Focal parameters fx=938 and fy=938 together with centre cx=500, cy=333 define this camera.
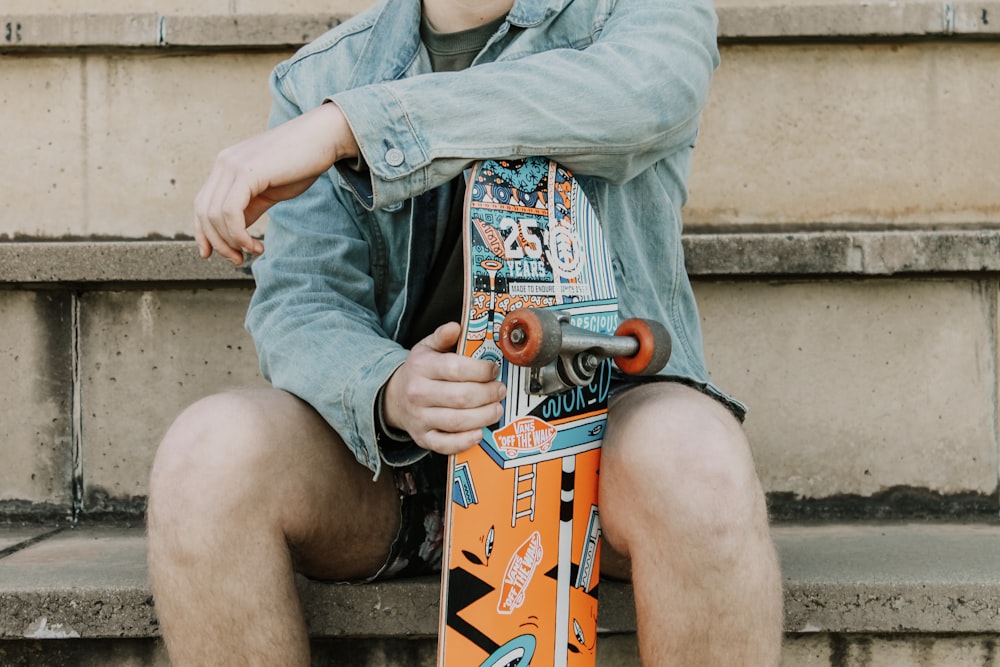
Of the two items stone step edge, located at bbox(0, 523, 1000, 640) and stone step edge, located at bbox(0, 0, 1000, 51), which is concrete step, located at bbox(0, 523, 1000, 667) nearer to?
stone step edge, located at bbox(0, 523, 1000, 640)

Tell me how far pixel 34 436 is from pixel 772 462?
1.27 meters

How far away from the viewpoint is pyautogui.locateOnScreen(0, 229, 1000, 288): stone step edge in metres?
1.54

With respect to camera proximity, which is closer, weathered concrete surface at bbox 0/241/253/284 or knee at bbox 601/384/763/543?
knee at bbox 601/384/763/543

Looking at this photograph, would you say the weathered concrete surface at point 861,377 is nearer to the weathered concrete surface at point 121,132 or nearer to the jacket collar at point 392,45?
the jacket collar at point 392,45

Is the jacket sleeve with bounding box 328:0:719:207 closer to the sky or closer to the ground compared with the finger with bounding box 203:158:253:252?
closer to the sky

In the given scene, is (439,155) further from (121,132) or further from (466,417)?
(121,132)

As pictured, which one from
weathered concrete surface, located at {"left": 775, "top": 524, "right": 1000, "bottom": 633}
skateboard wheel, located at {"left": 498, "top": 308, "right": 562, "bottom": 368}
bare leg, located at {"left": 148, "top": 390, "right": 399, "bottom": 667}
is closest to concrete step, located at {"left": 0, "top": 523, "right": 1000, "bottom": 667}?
weathered concrete surface, located at {"left": 775, "top": 524, "right": 1000, "bottom": 633}

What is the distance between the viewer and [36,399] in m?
1.63

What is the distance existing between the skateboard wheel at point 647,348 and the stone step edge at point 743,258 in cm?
66

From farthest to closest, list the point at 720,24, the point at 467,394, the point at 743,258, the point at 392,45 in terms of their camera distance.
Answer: the point at 720,24
the point at 743,258
the point at 392,45
the point at 467,394

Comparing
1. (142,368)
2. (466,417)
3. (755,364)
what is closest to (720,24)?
(755,364)

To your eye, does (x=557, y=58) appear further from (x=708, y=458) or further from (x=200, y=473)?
(x=200, y=473)

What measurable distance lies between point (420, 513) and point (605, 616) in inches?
10.3

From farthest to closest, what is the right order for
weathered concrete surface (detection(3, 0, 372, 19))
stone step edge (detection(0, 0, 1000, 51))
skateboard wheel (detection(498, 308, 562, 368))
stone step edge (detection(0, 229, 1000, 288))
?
weathered concrete surface (detection(3, 0, 372, 19)) → stone step edge (detection(0, 0, 1000, 51)) → stone step edge (detection(0, 229, 1000, 288)) → skateboard wheel (detection(498, 308, 562, 368))
